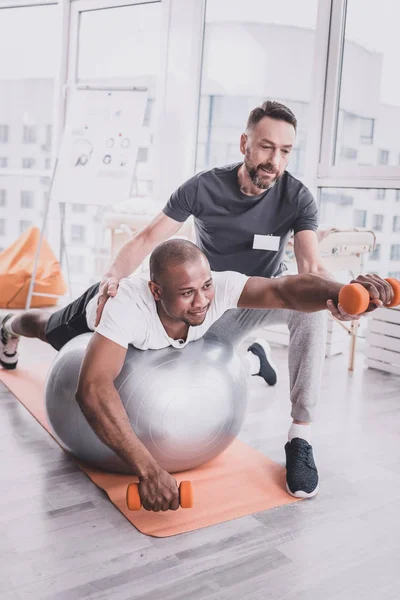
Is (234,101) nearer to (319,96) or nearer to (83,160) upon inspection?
(319,96)

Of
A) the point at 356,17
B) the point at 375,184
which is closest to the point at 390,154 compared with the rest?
the point at 375,184

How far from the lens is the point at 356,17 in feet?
12.4

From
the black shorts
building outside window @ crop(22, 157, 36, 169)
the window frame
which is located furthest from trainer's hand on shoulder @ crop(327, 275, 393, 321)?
building outside window @ crop(22, 157, 36, 169)

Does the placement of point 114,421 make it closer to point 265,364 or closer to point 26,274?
point 265,364

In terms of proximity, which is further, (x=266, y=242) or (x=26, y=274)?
(x=26, y=274)

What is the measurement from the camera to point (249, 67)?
4418 mm

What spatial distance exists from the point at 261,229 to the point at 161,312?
2.05ft

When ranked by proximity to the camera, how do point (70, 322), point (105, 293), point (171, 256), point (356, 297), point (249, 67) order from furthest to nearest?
1. point (249, 67)
2. point (70, 322)
3. point (105, 293)
4. point (171, 256)
5. point (356, 297)

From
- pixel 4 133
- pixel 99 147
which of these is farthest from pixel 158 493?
pixel 4 133

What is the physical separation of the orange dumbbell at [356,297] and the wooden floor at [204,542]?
60cm

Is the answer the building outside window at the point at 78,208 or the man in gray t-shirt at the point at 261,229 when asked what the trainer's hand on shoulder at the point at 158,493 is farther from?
the building outside window at the point at 78,208

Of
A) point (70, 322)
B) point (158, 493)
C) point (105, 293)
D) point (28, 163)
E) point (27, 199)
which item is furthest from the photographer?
point (27, 199)

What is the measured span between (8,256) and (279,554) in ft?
11.7

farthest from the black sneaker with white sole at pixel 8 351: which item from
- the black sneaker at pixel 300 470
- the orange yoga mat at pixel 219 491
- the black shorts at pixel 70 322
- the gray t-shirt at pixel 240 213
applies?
the black sneaker at pixel 300 470
